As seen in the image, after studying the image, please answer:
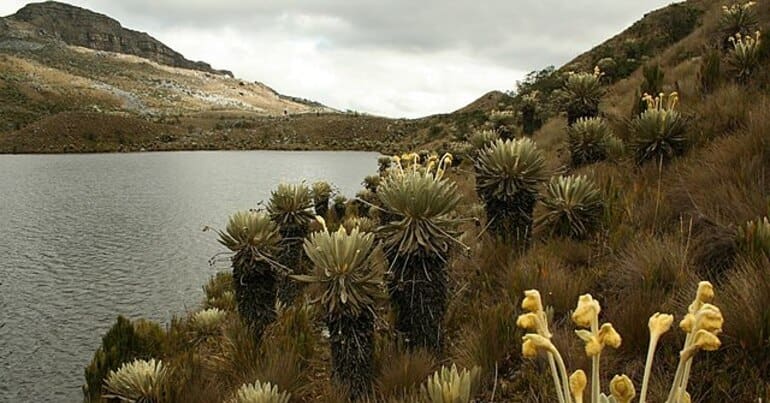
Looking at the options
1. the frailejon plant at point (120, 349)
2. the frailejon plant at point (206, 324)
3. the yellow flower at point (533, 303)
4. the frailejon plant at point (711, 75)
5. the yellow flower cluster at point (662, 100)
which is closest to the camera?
the yellow flower at point (533, 303)

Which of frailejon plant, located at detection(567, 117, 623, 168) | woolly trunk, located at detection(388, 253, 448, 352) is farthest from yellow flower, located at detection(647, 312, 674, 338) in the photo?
frailejon plant, located at detection(567, 117, 623, 168)

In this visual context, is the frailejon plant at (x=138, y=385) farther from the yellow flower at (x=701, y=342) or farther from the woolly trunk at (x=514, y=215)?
the yellow flower at (x=701, y=342)

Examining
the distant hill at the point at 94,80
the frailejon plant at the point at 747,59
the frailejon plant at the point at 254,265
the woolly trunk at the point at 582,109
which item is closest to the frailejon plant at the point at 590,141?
the woolly trunk at the point at 582,109

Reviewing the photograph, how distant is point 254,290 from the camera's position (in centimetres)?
523

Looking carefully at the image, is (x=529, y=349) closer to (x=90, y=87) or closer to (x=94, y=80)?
(x=90, y=87)

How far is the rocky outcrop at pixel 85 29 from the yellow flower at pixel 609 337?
624 ft

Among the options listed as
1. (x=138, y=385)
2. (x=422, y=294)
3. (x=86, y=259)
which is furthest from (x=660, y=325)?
(x=86, y=259)

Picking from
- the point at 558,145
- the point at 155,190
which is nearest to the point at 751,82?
the point at 558,145

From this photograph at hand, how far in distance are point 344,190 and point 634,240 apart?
15.9 meters

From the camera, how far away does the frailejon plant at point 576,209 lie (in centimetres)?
518

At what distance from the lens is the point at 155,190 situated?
19641 mm

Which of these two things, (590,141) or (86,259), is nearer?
(590,141)

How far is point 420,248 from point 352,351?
0.95m

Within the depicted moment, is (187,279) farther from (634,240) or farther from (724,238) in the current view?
(724,238)
